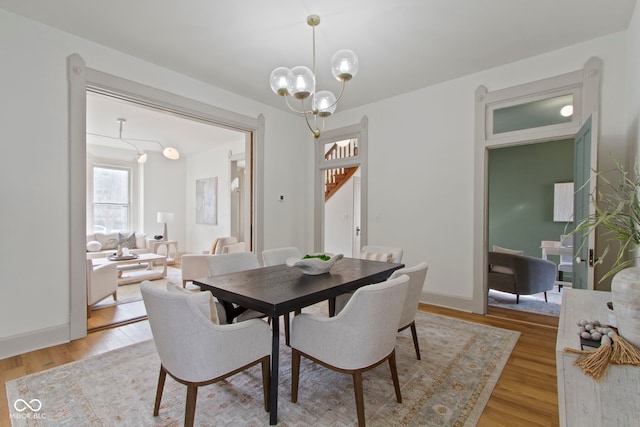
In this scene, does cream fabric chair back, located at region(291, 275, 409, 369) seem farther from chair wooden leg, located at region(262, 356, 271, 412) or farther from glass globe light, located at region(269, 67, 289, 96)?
glass globe light, located at region(269, 67, 289, 96)

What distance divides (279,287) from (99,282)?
2757 millimetres

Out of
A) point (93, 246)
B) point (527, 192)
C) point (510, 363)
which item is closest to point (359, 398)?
point (510, 363)

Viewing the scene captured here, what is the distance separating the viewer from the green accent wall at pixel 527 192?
5.52 meters

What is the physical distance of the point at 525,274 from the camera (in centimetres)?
400

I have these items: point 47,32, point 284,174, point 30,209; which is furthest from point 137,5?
point 284,174

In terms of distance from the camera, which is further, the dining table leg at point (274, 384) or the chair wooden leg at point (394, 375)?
the chair wooden leg at point (394, 375)

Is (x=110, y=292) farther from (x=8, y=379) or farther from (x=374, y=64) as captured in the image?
(x=374, y=64)

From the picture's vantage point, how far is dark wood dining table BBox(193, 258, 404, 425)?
170cm

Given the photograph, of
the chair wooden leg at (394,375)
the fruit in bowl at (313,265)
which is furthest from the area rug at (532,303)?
the fruit in bowl at (313,265)

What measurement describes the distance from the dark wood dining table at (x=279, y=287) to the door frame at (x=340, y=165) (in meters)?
2.00

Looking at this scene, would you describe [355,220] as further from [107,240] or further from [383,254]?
[107,240]

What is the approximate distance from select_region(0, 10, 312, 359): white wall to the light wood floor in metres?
0.27

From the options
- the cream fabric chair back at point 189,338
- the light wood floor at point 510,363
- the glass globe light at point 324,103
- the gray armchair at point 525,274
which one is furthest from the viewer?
the gray armchair at point 525,274

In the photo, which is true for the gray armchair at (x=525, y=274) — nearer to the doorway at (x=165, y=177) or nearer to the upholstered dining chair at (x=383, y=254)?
the upholstered dining chair at (x=383, y=254)
